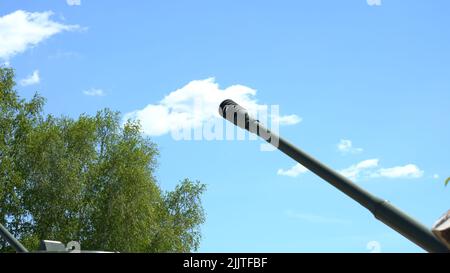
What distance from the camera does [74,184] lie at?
4131 cm

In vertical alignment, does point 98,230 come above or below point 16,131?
below

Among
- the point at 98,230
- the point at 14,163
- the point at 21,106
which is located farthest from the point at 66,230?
the point at 21,106

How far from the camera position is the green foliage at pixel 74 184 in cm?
4088

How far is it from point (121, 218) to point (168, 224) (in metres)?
4.52

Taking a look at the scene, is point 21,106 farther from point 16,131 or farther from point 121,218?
point 121,218

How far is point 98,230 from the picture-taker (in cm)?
4100

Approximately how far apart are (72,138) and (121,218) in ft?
16.8

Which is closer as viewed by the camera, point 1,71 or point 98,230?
point 98,230

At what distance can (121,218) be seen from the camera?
40906 mm

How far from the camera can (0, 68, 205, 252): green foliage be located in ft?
134
